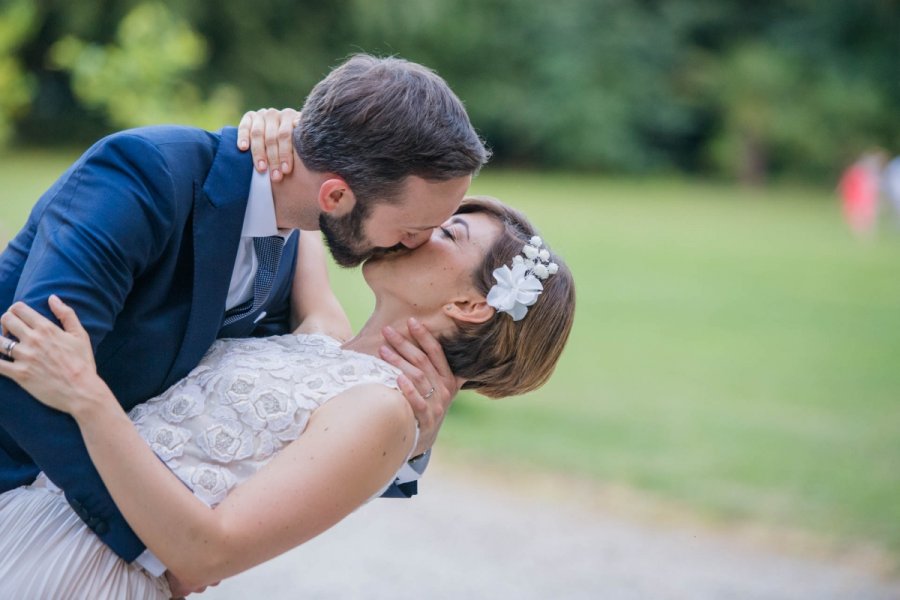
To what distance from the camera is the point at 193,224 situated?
106 inches

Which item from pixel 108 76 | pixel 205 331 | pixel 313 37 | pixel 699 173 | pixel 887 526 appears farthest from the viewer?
pixel 699 173

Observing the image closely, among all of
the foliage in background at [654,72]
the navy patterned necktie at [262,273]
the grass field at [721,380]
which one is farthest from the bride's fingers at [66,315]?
the foliage in background at [654,72]

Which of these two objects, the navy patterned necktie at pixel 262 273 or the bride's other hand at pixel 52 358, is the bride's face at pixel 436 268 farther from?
the bride's other hand at pixel 52 358

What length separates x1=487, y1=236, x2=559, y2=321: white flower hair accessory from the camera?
9.83 ft

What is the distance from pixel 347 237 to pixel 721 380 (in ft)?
33.8

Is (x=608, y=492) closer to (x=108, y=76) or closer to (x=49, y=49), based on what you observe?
(x=108, y=76)

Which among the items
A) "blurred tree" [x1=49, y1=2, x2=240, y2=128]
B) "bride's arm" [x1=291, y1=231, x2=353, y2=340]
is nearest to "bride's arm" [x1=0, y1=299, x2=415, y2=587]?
"bride's arm" [x1=291, y1=231, x2=353, y2=340]

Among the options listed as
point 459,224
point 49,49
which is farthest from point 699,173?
point 459,224

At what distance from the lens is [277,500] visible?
2.55 m

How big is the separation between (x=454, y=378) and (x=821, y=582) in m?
4.63

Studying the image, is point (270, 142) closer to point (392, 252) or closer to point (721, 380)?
point (392, 252)

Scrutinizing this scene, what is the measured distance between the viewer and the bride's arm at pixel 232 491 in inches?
94.4

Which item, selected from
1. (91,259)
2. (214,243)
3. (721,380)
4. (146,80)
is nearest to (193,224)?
(214,243)

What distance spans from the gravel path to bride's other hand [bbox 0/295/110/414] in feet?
12.7
